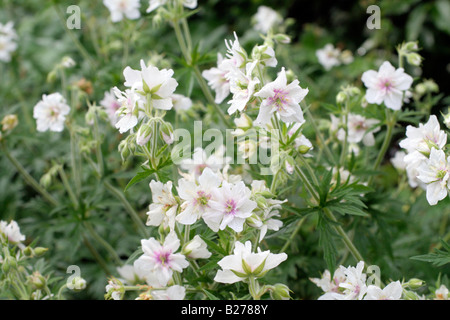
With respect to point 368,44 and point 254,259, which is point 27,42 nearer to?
point 368,44

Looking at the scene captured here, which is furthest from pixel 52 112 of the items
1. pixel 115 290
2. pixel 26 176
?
pixel 115 290

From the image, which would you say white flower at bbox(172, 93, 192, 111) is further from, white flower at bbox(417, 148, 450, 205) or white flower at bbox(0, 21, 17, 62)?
white flower at bbox(0, 21, 17, 62)

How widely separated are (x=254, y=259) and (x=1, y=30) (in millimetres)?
2165

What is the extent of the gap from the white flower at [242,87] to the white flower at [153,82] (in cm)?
16

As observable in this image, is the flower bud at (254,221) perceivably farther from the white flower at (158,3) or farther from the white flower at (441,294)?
the white flower at (158,3)

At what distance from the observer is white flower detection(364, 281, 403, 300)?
120 cm

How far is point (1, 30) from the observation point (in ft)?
8.68

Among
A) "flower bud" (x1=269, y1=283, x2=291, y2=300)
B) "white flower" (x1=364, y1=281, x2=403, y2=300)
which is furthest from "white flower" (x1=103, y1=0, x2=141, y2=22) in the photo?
"white flower" (x1=364, y1=281, x2=403, y2=300)

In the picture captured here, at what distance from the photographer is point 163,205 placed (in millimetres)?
1280

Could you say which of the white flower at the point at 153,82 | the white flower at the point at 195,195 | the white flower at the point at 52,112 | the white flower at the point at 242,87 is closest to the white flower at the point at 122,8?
the white flower at the point at 52,112

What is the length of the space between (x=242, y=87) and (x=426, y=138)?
1.83 feet

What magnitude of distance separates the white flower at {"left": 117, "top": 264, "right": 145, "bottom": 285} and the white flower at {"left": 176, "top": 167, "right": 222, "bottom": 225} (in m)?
0.60

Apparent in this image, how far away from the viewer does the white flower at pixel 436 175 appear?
126 centimetres

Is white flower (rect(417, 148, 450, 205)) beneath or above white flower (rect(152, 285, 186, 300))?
above
